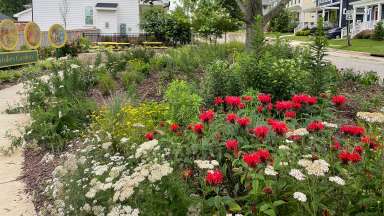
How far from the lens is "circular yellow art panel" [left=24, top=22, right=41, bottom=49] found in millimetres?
19406

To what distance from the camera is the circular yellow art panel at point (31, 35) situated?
1941 cm

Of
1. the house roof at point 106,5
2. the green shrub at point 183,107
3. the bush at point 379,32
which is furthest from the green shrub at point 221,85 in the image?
the bush at point 379,32

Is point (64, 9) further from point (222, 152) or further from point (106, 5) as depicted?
point (222, 152)

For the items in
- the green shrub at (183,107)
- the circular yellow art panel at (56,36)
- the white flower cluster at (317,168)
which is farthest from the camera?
the circular yellow art panel at (56,36)

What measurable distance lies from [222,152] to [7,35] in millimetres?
16131

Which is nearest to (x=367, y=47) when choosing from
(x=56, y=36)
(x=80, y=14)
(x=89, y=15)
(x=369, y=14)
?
(x=369, y=14)

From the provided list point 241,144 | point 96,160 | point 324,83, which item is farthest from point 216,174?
point 324,83

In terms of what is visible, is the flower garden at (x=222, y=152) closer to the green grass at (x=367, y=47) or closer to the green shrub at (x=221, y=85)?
the green shrub at (x=221, y=85)

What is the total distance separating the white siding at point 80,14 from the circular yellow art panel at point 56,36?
56.9ft

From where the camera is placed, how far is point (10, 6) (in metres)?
75.8

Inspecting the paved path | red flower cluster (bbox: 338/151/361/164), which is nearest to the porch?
the paved path

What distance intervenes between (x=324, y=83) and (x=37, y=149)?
3935mm

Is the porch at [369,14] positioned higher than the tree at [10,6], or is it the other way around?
the tree at [10,6]

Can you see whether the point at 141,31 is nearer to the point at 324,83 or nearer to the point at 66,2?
the point at 66,2
